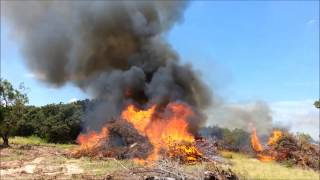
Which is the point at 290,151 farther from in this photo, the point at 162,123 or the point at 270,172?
the point at 162,123

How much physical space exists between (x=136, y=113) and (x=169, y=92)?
8.82ft

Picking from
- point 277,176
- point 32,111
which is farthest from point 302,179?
point 32,111

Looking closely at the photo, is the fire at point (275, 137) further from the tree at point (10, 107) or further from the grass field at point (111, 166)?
the tree at point (10, 107)

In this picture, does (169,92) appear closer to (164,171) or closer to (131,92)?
(131,92)

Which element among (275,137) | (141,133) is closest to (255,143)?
(275,137)

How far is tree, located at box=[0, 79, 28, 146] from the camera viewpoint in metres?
36.0

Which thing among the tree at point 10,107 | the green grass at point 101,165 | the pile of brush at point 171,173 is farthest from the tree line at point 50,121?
the pile of brush at point 171,173

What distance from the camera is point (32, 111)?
46500 millimetres

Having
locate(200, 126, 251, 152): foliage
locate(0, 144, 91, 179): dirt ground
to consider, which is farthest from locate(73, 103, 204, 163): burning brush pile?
locate(200, 126, 251, 152): foliage

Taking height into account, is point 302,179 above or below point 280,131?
below

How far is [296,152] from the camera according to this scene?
26.3 meters

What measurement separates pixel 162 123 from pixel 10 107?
674 inches

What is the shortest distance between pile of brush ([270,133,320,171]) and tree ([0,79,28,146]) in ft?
71.9

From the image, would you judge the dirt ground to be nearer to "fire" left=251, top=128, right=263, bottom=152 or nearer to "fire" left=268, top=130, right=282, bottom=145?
"fire" left=251, top=128, right=263, bottom=152
